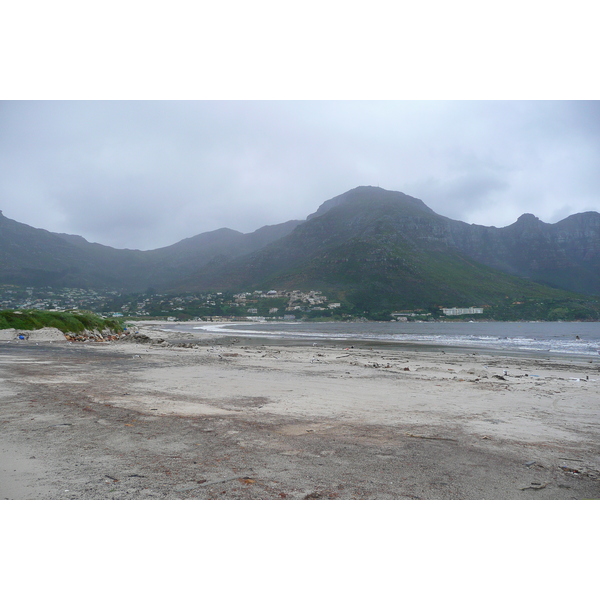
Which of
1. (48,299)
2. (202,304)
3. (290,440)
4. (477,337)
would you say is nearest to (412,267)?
(202,304)

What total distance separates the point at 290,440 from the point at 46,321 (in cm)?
3149

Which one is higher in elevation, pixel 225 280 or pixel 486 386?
pixel 225 280

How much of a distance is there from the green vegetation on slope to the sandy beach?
2002cm

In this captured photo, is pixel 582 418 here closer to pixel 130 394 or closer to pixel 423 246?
pixel 130 394

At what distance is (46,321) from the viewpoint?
2944 centimetres

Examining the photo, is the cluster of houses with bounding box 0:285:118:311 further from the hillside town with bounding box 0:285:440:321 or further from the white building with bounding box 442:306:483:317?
the white building with bounding box 442:306:483:317

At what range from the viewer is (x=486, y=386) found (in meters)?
11.4

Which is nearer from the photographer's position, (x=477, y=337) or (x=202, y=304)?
(x=477, y=337)

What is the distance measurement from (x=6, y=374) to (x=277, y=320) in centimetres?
10446

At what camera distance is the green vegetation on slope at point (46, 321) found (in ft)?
89.8

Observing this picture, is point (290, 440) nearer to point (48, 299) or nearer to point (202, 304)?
point (202, 304)

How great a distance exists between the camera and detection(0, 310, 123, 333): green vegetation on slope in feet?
89.8

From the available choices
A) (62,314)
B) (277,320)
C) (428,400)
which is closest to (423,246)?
(277,320)

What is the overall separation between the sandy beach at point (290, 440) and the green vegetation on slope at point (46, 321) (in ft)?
65.7
